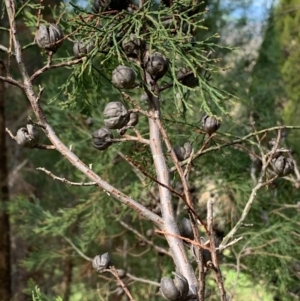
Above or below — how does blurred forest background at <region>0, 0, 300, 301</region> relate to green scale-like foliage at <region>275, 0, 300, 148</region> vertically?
below

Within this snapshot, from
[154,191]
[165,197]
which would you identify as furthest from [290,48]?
[165,197]

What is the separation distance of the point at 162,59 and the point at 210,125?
0.11m

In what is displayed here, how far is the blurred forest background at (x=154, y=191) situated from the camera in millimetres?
1418

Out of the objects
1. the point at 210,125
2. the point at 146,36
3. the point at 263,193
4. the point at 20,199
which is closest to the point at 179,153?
the point at 210,125

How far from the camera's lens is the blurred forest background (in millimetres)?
1418

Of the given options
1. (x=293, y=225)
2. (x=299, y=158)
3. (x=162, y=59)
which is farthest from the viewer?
(x=299, y=158)

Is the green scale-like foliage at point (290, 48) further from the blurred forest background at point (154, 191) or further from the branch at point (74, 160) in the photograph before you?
the branch at point (74, 160)

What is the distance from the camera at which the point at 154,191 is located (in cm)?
171

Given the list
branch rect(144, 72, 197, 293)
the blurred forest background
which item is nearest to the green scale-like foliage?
the blurred forest background

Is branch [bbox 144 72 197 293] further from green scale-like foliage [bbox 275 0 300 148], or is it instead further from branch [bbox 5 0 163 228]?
green scale-like foliage [bbox 275 0 300 148]

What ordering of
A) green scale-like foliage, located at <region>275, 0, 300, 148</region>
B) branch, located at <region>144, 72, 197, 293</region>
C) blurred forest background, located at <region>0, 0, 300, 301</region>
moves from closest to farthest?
branch, located at <region>144, 72, 197, 293</region> < blurred forest background, located at <region>0, 0, 300, 301</region> < green scale-like foliage, located at <region>275, 0, 300, 148</region>

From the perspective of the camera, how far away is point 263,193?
1656 millimetres

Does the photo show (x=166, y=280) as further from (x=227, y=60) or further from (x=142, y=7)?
(x=227, y=60)

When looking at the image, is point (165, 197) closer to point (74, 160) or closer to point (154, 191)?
point (74, 160)
